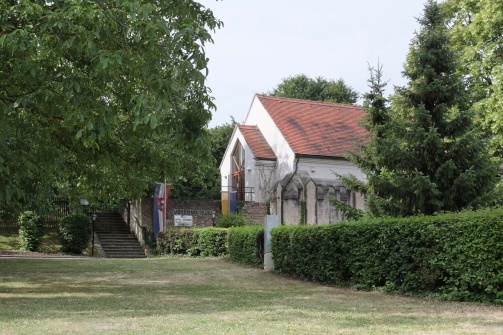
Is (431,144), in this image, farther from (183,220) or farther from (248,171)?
(248,171)

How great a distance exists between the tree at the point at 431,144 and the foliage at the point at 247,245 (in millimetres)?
4853

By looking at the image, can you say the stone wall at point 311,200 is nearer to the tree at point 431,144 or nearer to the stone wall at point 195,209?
the tree at point 431,144

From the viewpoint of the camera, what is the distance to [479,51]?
28.4 metres

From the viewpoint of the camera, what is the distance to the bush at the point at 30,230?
104ft

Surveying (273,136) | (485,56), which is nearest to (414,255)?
(485,56)

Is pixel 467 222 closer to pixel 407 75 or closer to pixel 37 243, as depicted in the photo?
pixel 407 75

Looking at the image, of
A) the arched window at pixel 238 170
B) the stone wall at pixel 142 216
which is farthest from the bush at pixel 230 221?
the stone wall at pixel 142 216

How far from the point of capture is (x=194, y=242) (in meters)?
28.8

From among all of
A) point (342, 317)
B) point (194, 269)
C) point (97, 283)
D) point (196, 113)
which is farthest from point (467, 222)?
point (194, 269)

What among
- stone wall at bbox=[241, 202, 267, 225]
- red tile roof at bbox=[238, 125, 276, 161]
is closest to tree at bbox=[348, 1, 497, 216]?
stone wall at bbox=[241, 202, 267, 225]

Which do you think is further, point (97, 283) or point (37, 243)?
point (37, 243)

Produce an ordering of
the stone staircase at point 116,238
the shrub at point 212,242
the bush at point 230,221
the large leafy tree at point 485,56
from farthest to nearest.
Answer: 1. the stone staircase at point 116,238
2. the bush at point 230,221
3. the shrub at point 212,242
4. the large leafy tree at point 485,56

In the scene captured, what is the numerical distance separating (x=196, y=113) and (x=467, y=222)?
18.7ft

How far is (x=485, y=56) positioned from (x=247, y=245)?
49.6ft
